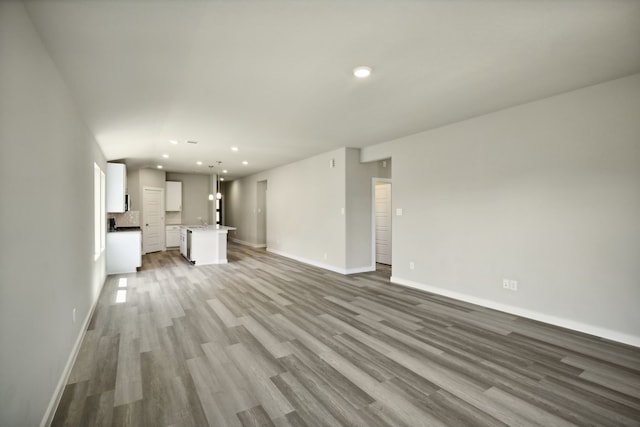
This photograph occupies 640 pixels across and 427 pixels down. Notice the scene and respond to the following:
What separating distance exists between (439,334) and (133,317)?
3692 millimetres

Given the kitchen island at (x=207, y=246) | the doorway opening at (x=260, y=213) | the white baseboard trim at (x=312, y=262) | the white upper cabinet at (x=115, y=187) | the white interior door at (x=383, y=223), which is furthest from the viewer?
the doorway opening at (x=260, y=213)

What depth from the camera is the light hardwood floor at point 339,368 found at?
2.05 m

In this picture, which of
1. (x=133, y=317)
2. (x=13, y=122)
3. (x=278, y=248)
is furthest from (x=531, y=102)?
(x=278, y=248)

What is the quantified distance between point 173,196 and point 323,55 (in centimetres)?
971

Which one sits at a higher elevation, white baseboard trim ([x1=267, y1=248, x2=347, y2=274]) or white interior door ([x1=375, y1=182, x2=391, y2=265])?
white interior door ([x1=375, y1=182, x2=391, y2=265])

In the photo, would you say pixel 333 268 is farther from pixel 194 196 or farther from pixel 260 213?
pixel 194 196

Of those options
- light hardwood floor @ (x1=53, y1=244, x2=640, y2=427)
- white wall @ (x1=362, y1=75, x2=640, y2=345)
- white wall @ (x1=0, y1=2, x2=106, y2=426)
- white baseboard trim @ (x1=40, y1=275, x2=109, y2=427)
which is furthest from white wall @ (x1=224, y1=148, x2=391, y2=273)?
white wall @ (x1=0, y1=2, x2=106, y2=426)

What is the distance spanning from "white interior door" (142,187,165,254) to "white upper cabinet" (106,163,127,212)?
309 centimetres

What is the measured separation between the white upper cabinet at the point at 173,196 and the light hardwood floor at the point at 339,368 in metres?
6.76

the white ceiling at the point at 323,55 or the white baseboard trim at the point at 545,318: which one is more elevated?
the white ceiling at the point at 323,55

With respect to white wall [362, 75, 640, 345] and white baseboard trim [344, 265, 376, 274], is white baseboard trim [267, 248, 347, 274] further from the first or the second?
white wall [362, 75, 640, 345]

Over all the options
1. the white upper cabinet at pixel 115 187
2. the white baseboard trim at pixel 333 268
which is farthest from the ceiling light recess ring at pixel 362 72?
the white upper cabinet at pixel 115 187

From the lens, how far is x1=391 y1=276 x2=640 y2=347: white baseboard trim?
3.10 metres

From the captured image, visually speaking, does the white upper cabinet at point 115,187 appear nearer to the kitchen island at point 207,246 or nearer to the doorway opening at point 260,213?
the kitchen island at point 207,246
